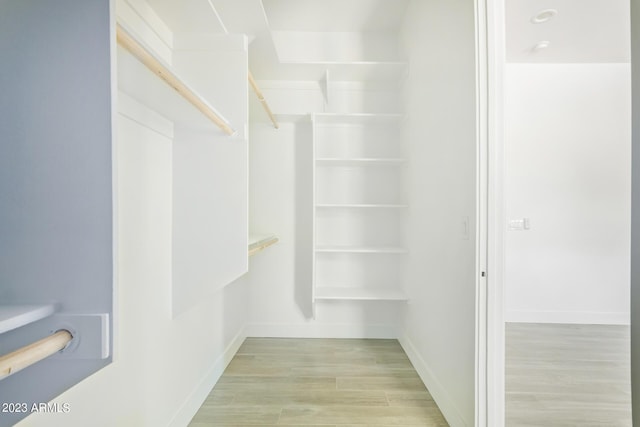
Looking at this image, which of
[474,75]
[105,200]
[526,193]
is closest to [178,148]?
[105,200]

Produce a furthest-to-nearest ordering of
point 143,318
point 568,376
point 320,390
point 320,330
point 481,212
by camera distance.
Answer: point 320,330 → point 568,376 → point 320,390 → point 481,212 → point 143,318

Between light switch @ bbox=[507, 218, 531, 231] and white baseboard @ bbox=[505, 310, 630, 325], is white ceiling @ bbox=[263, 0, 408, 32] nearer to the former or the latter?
light switch @ bbox=[507, 218, 531, 231]

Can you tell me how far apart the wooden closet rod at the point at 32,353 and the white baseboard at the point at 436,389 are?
159 cm

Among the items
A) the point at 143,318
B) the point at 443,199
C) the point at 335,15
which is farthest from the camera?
the point at 335,15

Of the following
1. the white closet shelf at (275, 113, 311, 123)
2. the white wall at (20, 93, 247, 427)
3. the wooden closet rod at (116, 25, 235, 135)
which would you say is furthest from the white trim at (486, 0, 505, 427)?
the white closet shelf at (275, 113, 311, 123)

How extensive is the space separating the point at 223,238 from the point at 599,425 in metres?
2.08

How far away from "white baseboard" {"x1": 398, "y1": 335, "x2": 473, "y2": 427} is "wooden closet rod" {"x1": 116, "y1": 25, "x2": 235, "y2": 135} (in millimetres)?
1698

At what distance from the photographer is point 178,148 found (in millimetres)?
1476

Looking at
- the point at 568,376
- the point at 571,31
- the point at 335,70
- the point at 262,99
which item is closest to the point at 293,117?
the point at 335,70

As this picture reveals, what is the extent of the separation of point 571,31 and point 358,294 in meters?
2.87

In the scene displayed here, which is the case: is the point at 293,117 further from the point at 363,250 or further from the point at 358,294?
the point at 358,294

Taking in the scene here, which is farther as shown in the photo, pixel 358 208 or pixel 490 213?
pixel 358 208

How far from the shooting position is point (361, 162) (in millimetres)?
2703

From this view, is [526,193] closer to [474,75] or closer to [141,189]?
[474,75]
